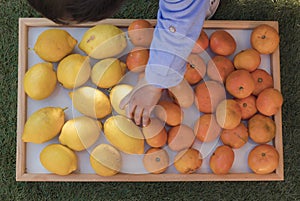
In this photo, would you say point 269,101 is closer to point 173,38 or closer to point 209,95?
point 209,95

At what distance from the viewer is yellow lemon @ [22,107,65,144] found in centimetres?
100

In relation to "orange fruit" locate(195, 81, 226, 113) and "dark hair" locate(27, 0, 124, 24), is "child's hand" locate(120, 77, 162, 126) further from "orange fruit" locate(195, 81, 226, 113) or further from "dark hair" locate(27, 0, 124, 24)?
"dark hair" locate(27, 0, 124, 24)

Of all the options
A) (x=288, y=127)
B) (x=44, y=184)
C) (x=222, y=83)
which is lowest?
(x=44, y=184)

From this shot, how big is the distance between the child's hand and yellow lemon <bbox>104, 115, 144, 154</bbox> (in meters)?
0.03

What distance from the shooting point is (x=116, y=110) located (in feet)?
3.31

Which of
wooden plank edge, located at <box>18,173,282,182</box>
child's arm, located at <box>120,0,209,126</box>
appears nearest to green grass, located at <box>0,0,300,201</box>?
wooden plank edge, located at <box>18,173,282,182</box>

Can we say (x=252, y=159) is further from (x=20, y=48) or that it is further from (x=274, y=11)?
(x=20, y=48)

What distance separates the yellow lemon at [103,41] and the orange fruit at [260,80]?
0.33 m

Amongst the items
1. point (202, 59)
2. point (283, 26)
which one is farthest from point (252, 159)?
point (283, 26)

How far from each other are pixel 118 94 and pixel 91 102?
→ 6 centimetres

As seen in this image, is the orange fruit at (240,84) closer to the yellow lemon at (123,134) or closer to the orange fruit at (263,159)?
the orange fruit at (263,159)

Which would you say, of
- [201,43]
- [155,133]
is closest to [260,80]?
[201,43]

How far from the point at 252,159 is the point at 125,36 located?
42 cm

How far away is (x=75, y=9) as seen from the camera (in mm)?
616
